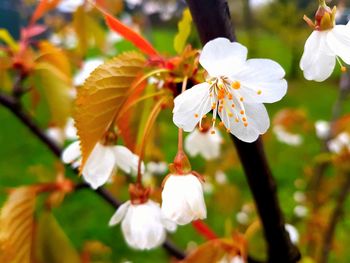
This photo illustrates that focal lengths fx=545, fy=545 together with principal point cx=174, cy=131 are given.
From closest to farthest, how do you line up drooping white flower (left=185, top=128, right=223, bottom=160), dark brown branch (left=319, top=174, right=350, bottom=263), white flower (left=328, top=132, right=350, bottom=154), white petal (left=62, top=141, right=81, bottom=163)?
white petal (left=62, top=141, right=81, bottom=163) → drooping white flower (left=185, top=128, right=223, bottom=160) → dark brown branch (left=319, top=174, right=350, bottom=263) → white flower (left=328, top=132, right=350, bottom=154)

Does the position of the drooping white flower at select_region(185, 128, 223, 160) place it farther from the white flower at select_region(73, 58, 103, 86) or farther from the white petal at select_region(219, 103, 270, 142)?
the white petal at select_region(219, 103, 270, 142)

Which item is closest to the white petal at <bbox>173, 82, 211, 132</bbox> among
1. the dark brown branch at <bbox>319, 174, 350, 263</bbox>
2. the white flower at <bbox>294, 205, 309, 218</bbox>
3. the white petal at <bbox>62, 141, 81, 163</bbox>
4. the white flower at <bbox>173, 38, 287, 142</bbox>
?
the white flower at <bbox>173, 38, 287, 142</bbox>

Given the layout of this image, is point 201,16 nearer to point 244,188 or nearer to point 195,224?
point 195,224

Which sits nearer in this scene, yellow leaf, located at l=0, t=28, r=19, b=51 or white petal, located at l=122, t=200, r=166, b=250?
white petal, located at l=122, t=200, r=166, b=250

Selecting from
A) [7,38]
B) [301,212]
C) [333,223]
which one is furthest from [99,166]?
[301,212]

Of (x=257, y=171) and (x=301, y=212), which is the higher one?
(x=257, y=171)

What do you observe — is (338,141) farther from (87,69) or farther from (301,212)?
(87,69)

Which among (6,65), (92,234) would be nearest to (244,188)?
(92,234)
